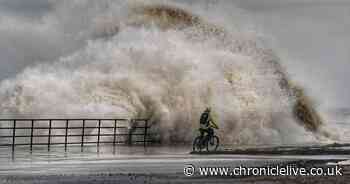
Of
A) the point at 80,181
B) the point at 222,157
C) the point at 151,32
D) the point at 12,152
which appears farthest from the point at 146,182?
the point at 151,32

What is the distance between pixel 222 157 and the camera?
2764cm

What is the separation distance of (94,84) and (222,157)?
13.2 meters

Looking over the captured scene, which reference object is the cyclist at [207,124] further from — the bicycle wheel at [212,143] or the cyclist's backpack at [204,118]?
the bicycle wheel at [212,143]

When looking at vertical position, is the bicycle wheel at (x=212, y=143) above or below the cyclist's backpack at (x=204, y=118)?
below

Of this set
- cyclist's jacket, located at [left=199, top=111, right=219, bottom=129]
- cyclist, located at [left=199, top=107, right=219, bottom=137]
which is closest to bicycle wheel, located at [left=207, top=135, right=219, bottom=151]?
cyclist, located at [left=199, top=107, right=219, bottom=137]

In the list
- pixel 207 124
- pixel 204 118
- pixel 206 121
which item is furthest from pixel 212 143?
pixel 204 118

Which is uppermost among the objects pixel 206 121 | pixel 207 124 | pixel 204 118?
pixel 204 118

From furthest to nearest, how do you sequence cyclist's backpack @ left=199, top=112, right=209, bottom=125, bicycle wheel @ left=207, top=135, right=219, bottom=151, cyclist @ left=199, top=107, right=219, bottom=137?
1. bicycle wheel @ left=207, top=135, right=219, bottom=151
2. cyclist @ left=199, top=107, right=219, bottom=137
3. cyclist's backpack @ left=199, top=112, right=209, bottom=125

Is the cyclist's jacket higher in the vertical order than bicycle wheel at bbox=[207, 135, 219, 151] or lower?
higher

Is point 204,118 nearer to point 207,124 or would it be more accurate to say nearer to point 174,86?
point 207,124

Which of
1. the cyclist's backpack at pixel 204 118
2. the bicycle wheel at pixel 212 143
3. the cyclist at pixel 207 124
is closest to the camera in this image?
the cyclist's backpack at pixel 204 118

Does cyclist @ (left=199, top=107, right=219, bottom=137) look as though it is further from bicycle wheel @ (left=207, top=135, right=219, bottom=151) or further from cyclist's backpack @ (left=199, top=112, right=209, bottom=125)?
bicycle wheel @ (left=207, top=135, right=219, bottom=151)

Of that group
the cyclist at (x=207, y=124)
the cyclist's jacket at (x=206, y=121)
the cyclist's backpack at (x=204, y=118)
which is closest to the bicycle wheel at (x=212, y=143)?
the cyclist at (x=207, y=124)

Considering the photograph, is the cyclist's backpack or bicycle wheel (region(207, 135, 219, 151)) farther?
bicycle wheel (region(207, 135, 219, 151))
